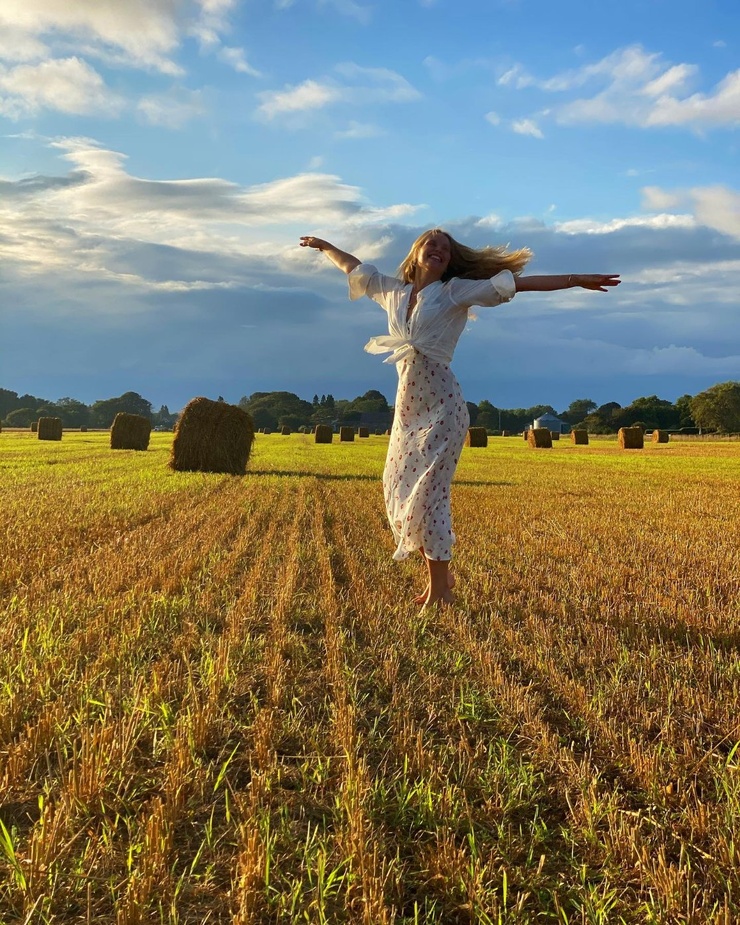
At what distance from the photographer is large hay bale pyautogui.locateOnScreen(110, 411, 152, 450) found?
3062 cm

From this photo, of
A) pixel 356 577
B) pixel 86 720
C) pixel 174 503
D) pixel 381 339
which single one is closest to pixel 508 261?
pixel 381 339

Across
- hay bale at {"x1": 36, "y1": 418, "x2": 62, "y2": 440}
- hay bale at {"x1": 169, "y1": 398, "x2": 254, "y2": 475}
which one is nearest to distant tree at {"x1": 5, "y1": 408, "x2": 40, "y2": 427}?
hay bale at {"x1": 36, "y1": 418, "x2": 62, "y2": 440}

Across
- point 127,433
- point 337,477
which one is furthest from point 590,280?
point 127,433

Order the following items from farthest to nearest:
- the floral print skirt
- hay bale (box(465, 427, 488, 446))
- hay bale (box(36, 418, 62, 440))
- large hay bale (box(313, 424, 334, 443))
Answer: large hay bale (box(313, 424, 334, 443)) < hay bale (box(465, 427, 488, 446)) < hay bale (box(36, 418, 62, 440)) < the floral print skirt

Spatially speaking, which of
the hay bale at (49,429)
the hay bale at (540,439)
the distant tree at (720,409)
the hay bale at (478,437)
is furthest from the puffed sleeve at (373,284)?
the distant tree at (720,409)

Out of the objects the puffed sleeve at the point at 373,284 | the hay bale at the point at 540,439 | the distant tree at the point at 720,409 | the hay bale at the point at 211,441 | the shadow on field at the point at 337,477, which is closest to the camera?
the puffed sleeve at the point at 373,284

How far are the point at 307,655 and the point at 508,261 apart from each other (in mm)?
2965

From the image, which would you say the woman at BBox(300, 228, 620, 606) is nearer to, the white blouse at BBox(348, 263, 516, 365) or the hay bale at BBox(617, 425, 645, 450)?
the white blouse at BBox(348, 263, 516, 365)

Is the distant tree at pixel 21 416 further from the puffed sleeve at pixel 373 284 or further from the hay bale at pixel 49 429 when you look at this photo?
the puffed sleeve at pixel 373 284

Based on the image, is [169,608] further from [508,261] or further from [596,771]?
[508,261]

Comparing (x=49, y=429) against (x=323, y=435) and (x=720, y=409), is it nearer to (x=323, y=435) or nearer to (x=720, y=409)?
(x=323, y=435)

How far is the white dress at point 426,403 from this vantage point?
4895mm

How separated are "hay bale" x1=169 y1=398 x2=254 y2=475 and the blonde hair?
1290cm

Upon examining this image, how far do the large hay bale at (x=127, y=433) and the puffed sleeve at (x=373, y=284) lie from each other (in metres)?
26.8
